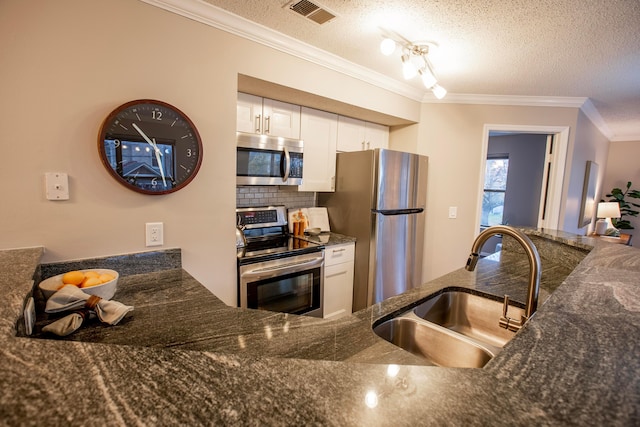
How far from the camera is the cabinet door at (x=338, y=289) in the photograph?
259cm

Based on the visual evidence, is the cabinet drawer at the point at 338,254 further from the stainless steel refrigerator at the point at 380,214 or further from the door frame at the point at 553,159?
the door frame at the point at 553,159

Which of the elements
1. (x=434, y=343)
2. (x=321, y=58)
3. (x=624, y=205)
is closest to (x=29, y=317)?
(x=434, y=343)

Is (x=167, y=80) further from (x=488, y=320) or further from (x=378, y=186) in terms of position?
(x=488, y=320)

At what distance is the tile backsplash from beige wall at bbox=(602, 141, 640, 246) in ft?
18.4

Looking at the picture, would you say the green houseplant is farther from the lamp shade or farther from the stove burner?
the stove burner

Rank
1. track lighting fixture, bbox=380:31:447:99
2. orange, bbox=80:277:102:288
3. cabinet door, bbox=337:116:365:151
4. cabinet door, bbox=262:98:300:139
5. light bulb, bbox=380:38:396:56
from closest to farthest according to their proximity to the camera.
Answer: orange, bbox=80:277:102:288 < light bulb, bbox=380:38:396:56 < track lighting fixture, bbox=380:31:447:99 < cabinet door, bbox=262:98:300:139 < cabinet door, bbox=337:116:365:151

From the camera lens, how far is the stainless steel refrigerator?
8.76 feet

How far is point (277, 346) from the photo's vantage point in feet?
3.04

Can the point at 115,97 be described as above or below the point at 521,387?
above

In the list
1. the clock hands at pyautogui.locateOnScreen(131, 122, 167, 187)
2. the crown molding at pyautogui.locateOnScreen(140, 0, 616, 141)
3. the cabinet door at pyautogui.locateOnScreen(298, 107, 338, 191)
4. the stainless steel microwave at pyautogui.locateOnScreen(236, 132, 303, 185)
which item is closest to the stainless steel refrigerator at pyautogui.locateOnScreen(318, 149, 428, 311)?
the cabinet door at pyautogui.locateOnScreen(298, 107, 338, 191)

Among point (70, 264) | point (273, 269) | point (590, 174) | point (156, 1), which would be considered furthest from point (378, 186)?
point (590, 174)

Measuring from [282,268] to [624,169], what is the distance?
6.37 meters

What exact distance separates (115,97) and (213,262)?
3.32 ft

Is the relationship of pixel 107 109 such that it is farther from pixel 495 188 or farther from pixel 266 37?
pixel 495 188
